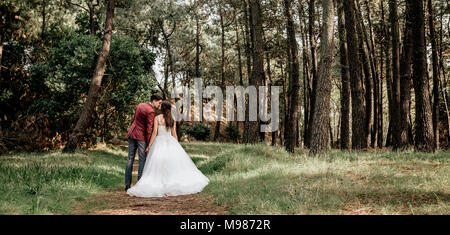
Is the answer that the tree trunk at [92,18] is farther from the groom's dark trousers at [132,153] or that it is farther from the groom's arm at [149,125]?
the groom's dark trousers at [132,153]

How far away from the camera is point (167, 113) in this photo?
8297 millimetres

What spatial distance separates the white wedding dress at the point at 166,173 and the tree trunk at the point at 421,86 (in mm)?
7867

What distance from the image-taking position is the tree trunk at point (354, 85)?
1338cm

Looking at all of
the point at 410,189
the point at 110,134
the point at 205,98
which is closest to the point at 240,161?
the point at 410,189

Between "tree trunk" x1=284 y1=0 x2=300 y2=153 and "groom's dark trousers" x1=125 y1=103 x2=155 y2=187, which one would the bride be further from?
"tree trunk" x1=284 y1=0 x2=300 y2=153

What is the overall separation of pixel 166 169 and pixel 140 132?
1.18 metres

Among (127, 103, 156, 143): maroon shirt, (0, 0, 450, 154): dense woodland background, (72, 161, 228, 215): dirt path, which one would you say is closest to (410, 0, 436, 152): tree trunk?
(0, 0, 450, 154): dense woodland background

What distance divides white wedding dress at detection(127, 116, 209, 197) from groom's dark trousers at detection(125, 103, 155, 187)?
28cm

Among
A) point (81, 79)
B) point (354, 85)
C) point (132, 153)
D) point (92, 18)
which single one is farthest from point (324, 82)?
point (92, 18)

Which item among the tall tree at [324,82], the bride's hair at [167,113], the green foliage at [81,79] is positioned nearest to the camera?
the bride's hair at [167,113]

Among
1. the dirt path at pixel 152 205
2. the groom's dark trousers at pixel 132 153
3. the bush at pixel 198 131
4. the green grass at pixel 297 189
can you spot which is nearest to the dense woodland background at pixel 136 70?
the green grass at pixel 297 189

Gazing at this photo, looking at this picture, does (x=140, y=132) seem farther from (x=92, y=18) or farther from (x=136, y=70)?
(x=92, y=18)
